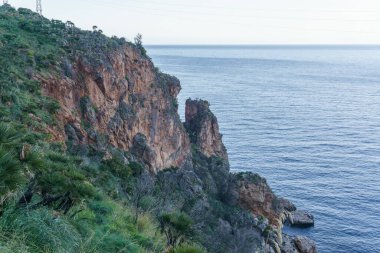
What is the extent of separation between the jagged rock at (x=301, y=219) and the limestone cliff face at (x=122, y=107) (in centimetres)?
1572

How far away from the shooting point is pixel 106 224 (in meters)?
11.2

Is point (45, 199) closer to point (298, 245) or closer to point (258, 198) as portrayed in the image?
point (298, 245)

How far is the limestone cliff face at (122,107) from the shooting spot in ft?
102

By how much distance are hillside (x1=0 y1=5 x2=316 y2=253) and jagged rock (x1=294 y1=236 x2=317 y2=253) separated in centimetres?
23

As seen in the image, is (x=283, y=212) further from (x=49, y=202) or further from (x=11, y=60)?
(x=49, y=202)

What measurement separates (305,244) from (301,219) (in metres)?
5.94

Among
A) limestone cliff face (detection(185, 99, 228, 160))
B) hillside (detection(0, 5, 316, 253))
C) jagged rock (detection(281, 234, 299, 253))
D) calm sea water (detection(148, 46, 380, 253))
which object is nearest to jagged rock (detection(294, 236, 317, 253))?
hillside (detection(0, 5, 316, 253))

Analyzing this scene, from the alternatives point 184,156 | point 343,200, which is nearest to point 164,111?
point 184,156

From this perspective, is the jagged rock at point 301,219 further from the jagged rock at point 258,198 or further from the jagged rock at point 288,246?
the jagged rock at point 288,246

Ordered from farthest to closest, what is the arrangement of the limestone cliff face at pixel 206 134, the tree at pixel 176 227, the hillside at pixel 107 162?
the limestone cliff face at pixel 206 134 < the tree at pixel 176 227 < the hillside at pixel 107 162

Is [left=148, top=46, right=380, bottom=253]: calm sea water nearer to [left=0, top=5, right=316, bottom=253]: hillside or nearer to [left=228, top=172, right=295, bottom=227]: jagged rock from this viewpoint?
[left=228, top=172, right=295, bottom=227]: jagged rock

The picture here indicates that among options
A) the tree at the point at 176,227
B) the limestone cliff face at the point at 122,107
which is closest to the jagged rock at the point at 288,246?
the limestone cliff face at the point at 122,107

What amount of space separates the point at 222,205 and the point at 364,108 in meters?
67.0

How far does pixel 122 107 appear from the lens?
44.8 metres
